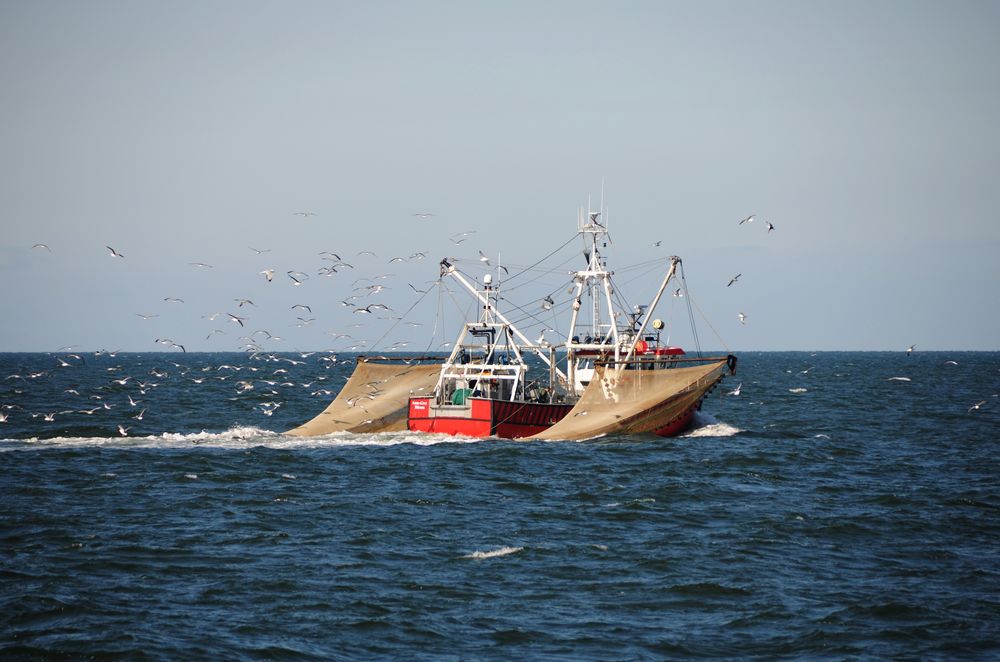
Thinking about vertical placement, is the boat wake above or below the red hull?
below

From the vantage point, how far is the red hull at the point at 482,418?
4550 centimetres

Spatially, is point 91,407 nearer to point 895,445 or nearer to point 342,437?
point 342,437

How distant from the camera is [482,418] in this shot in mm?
45531

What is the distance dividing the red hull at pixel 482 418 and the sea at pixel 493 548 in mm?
1213

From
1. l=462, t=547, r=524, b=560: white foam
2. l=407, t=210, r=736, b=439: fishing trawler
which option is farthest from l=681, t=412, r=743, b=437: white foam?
l=462, t=547, r=524, b=560: white foam

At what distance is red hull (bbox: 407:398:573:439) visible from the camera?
45500mm

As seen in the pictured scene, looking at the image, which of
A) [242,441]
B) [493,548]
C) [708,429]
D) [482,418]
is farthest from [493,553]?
[708,429]

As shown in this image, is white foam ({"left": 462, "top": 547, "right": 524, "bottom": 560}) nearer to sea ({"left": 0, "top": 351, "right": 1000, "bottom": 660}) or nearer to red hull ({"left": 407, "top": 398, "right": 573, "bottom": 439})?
sea ({"left": 0, "top": 351, "right": 1000, "bottom": 660})

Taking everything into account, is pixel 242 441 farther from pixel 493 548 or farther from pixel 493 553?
pixel 493 553

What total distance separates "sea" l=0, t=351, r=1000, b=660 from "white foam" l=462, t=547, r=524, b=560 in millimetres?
145

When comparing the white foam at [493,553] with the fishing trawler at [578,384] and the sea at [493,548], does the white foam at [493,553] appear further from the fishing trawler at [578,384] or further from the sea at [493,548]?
the fishing trawler at [578,384]

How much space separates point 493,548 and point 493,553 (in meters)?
0.53

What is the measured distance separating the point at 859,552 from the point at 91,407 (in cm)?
5515

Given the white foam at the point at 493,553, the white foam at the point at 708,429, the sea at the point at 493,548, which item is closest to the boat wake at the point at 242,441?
the sea at the point at 493,548
